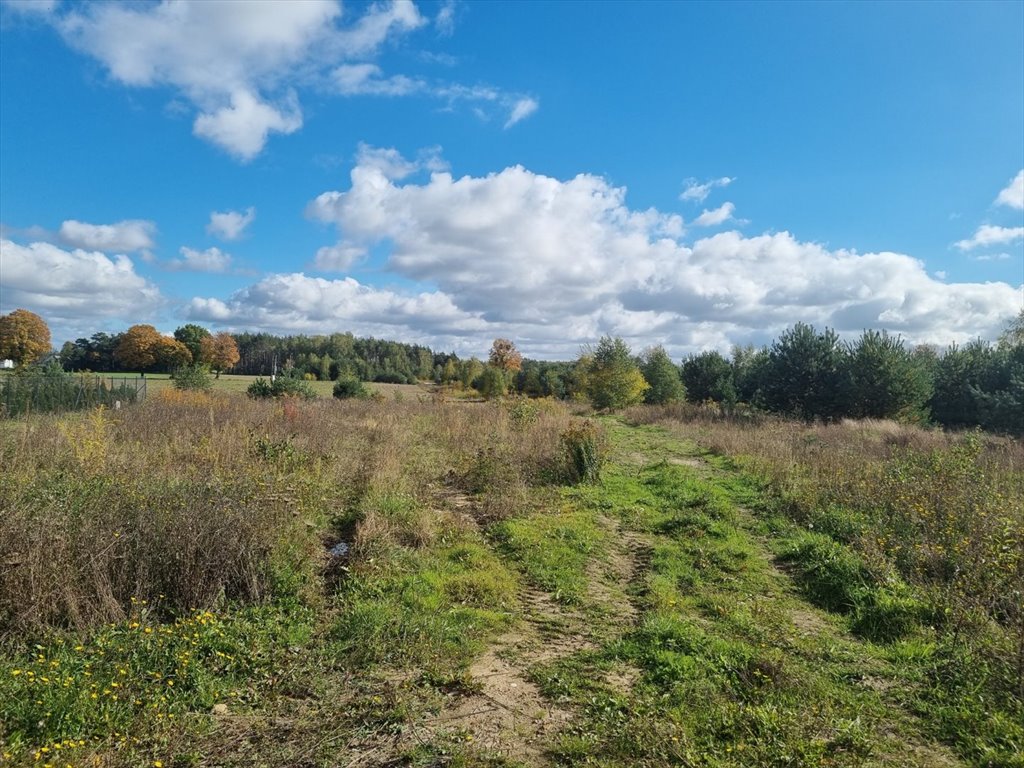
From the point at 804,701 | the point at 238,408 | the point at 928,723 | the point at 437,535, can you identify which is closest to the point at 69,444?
the point at 437,535

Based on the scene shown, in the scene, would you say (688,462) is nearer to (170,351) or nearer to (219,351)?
(170,351)

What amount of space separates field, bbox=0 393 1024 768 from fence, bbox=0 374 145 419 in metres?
10.7

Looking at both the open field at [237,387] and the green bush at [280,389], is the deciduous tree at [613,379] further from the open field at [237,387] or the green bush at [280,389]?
the green bush at [280,389]

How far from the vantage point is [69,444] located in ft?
23.6

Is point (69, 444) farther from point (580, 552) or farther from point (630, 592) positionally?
point (630, 592)

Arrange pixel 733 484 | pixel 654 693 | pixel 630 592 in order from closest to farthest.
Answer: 1. pixel 654 693
2. pixel 630 592
3. pixel 733 484

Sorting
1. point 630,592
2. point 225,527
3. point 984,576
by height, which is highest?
point 225,527

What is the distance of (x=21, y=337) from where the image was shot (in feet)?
156

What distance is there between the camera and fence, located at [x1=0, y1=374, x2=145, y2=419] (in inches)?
662

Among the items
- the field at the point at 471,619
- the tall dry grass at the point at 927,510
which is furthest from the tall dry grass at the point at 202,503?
the tall dry grass at the point at 927,510

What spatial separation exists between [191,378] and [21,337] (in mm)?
37483

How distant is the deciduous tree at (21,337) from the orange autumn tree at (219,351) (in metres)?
17.5

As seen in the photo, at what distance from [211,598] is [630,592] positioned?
160 inches

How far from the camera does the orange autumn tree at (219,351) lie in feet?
219
